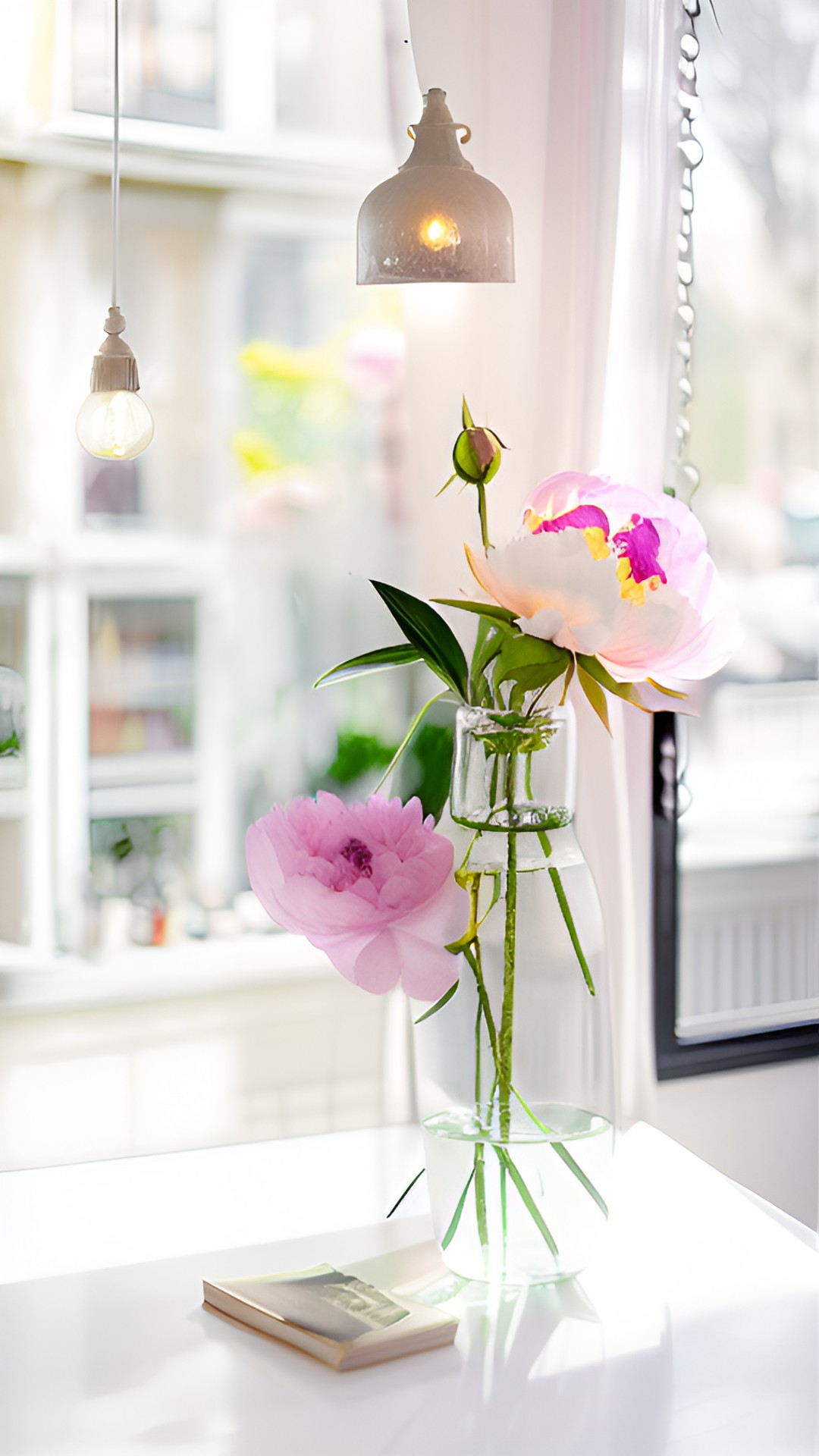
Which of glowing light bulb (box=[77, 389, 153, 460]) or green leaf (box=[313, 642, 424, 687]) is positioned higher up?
glowing light bulb (box=[77, 389, 153, 460])

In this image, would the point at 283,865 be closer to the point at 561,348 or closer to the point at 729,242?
the point at 561,348

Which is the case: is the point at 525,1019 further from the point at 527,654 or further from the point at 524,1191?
the point at 527,654

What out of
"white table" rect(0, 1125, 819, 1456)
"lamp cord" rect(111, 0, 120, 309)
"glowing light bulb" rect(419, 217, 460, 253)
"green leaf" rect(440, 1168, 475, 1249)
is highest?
"lamp cord" rect(111, 0, 120, 309)

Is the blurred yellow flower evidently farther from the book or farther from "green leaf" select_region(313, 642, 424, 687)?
the book

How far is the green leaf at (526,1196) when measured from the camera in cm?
97

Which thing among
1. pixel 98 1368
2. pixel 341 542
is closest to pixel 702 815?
pixel 341 542

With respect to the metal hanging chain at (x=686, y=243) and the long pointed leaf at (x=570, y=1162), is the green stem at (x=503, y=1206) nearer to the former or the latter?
the long pointed leaf at (x=570, y=1162)

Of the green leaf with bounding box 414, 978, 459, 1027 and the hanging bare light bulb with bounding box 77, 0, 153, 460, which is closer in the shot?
the green leaf with bounding box 414, 978, 459, 1027

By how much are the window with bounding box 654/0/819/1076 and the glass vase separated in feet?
2.24

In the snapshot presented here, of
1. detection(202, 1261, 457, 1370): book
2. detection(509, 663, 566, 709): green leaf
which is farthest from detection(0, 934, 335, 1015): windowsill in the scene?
detection(509, 663, 566, 709): green leaf

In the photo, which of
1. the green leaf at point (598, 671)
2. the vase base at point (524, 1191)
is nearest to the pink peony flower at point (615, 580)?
the green leaf at point (598, 671)

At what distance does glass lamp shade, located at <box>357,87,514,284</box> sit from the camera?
103 centimetres

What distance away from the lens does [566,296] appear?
146 cm

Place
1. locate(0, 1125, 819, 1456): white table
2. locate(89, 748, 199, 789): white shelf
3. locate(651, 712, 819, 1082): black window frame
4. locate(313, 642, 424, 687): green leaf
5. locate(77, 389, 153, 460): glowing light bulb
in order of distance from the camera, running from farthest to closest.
→ locate(651, 712, 819, 1082): black window frame → locate(89, 748, 199, 789): white shelf → locate(77, 389, 153, 460): glowing light bulb → locate(313, 642, 424, 687): green leaf → locate(0, 1125, 819, 1456): white table
